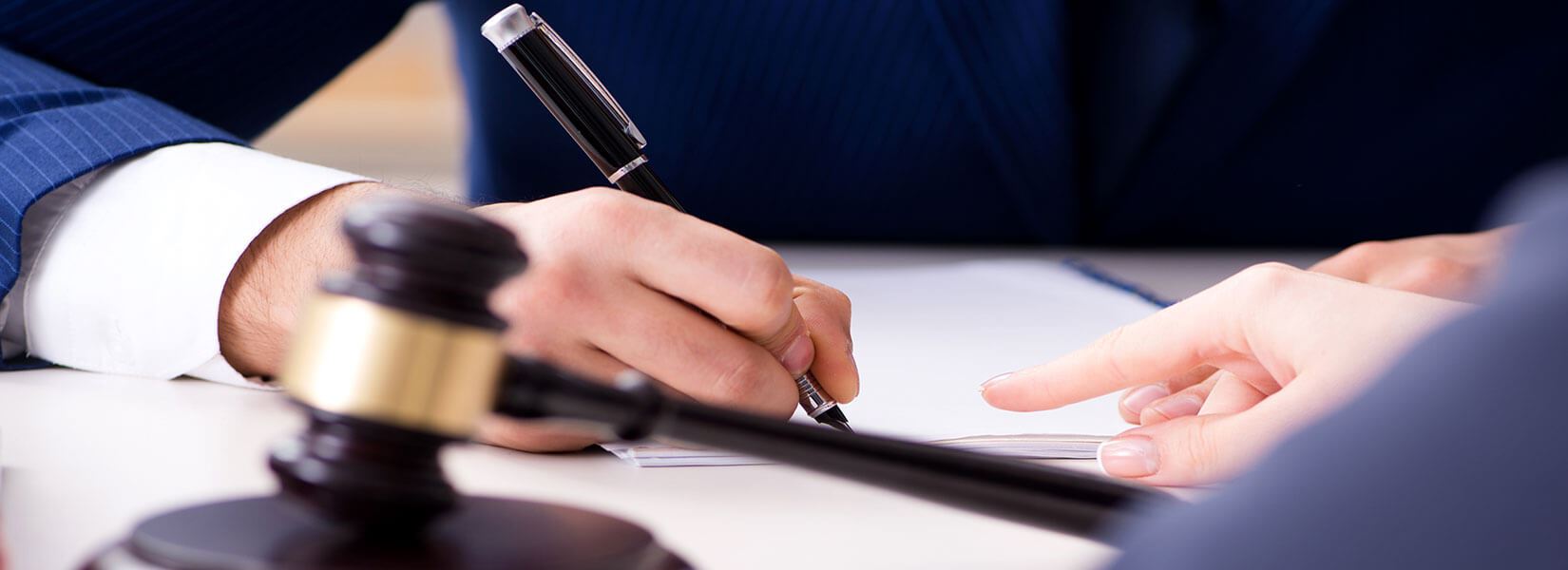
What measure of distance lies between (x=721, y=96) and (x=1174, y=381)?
2.09ft

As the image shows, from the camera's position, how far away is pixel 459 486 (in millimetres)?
447

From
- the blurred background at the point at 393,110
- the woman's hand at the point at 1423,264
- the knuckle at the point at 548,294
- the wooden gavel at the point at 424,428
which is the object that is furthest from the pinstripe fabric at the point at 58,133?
the blurred background at the point at 393,110

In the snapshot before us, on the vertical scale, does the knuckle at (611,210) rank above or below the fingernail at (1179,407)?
below

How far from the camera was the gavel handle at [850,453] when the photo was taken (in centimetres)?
28

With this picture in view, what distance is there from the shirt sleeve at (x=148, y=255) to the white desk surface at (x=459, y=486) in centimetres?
3

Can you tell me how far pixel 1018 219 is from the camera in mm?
1247

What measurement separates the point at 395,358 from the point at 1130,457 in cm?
30

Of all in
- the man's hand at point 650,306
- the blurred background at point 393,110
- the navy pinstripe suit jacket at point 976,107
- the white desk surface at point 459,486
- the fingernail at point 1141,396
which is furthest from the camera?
the blurred background at point 393,110

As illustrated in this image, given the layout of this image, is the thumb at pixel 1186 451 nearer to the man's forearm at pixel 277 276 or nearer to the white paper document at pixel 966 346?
the white paper document at pixel 966 346

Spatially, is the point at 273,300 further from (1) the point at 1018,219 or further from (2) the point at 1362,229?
(2) the point at 1362,229

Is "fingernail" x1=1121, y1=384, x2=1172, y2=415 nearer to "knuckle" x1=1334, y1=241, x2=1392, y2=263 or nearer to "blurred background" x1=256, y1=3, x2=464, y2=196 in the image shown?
"knuckle" x1=1334, y1=241, x2=1392, y2=263

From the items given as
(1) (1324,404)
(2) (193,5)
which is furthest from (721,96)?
(1) (1324,404)

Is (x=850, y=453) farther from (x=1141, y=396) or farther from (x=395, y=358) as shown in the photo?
(x=1141, y=396)

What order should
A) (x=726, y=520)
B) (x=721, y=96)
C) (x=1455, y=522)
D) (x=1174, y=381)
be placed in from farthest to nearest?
(x=721, y=96) → (x=1174, y=381) → (x=726, y=520) → (x=1455, y=522)
